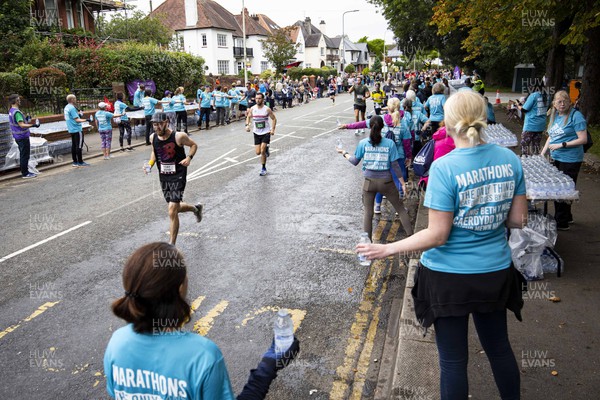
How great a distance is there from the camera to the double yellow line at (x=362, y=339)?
4211 mm

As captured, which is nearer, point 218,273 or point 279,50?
point 218,273

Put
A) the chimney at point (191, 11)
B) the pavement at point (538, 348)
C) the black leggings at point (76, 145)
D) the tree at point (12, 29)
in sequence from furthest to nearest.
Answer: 1. the chimney at point (191, 11)
2. the tree at point (12, 29)
3. the black leggings at point (76, 145)
4. the pavement at point (538, 348)

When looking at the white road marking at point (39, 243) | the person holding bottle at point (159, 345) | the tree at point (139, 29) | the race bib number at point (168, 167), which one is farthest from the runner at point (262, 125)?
the tree at point (139, 29)

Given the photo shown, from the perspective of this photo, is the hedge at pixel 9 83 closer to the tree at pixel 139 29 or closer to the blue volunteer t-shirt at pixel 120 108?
the blue volunteer t-shirt at pixel 120 108

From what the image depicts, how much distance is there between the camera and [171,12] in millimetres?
62031

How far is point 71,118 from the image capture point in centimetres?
1453

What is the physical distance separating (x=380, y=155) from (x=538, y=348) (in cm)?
333

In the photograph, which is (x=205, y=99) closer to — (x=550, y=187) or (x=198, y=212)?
(x=198, y=212)

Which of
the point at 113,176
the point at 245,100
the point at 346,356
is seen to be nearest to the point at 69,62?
the point at 245,100

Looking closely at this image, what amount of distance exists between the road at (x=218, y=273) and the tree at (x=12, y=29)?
1337 cm

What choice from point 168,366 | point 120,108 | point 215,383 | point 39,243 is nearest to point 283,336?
point 215,383

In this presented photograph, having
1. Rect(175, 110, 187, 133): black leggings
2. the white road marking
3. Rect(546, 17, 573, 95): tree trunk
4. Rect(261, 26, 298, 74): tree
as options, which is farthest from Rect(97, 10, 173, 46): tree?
the white road marking

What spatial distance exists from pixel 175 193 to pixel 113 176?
254 inches

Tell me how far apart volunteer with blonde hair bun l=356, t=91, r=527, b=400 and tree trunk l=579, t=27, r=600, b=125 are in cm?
1514
